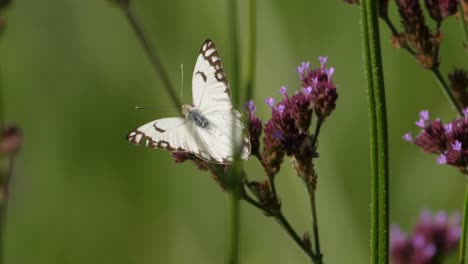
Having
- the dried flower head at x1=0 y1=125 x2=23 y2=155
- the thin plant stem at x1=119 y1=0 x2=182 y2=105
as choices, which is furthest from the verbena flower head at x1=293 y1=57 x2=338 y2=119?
the dried flower head at x1=0 y1=125 x2=23 y2=155

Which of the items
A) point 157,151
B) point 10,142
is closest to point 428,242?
point 10,142

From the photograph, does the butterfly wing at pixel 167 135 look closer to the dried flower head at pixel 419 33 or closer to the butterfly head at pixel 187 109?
the butterfly head at pixel 187 109

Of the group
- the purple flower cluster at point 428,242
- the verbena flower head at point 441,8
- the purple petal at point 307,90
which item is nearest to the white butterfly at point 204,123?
the purple petal at point 307,90

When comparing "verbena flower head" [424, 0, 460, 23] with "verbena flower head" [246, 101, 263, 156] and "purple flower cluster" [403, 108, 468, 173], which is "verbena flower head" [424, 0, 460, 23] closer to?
"purple flower cluster" [403, 108, 468, 173]

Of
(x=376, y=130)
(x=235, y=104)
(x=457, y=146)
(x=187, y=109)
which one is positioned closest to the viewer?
(x=235, y=104)

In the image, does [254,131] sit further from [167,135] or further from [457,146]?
[457,146]

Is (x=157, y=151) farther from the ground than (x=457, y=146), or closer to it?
closer to it

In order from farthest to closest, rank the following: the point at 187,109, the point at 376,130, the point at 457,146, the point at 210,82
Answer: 1. the point at 187,109
2. the point at 210,82
3. the point at 457,146
4. the point at 376,130
